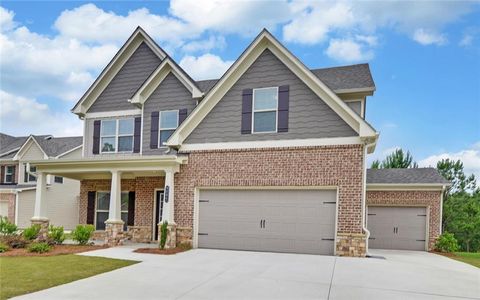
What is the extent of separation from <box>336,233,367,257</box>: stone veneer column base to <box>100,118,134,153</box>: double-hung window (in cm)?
977

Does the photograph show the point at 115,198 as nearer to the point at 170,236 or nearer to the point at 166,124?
the point at 170,236

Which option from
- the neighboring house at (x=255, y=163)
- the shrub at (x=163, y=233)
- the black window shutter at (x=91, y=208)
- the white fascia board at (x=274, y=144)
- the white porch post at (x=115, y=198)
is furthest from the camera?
the black window shutter at (x=91, y=208)

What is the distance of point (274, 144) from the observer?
1164 cm

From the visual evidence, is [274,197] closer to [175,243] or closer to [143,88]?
[175,243]

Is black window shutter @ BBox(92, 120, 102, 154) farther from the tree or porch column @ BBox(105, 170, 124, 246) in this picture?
the tree

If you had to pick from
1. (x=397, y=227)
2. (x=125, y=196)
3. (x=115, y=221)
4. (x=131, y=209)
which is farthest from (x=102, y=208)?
(x=397, y=227)

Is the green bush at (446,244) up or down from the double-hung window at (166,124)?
down

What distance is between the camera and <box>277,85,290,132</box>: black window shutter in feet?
38.3

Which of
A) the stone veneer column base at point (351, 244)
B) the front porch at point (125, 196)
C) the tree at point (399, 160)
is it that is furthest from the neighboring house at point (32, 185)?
the tree at point (399, 160)

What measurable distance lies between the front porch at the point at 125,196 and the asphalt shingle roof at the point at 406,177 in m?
9.32

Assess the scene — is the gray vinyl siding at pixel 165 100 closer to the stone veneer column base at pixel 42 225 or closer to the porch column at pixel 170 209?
the porch column at pixel 170 209

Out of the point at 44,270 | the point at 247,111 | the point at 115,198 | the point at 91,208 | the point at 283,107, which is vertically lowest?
the point at 44,270

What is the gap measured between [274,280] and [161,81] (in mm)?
10513

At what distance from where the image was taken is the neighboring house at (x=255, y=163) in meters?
11.0
